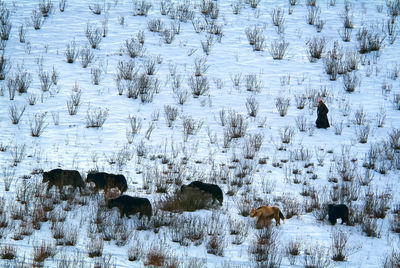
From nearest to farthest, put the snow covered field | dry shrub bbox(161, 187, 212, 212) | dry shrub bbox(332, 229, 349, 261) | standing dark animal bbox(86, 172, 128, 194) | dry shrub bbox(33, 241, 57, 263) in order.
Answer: dry shrub bbox(33, 241, 57, 263)
dry shrub bbox(332, 229, 349, 261)
the snow covered field
dry shrub bbox(161, 187, 212, 212)
standing dark animal bbox(86, 172, 128, 194)

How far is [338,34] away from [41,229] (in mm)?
14899

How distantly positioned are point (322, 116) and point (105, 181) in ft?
22.2

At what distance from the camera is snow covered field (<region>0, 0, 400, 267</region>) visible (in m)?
8.42

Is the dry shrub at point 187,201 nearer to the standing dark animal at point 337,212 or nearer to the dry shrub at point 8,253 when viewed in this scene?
the standing dark animal at point 337,212

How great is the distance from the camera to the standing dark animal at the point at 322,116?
1385 cm

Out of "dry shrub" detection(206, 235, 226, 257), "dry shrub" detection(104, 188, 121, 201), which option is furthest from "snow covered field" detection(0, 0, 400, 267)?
"dry shrub" detection(104, 188, 121, 201)

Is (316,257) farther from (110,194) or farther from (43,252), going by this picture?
(43,252)

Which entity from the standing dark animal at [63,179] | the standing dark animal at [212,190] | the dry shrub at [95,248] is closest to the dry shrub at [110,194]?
the standing dark animal at [63,179]

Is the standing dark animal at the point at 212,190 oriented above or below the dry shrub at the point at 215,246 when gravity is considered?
above

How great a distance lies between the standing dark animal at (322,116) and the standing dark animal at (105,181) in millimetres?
6334

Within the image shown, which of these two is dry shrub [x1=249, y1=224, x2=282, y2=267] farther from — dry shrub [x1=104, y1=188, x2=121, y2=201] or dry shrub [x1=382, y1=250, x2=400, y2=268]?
dry shrub [x1=104, y1=188, x2=121, y2=201]

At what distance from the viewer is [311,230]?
30.2 ft

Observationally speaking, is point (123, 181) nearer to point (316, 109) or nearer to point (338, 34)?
point (316, 109)

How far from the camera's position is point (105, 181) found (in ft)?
32.7
